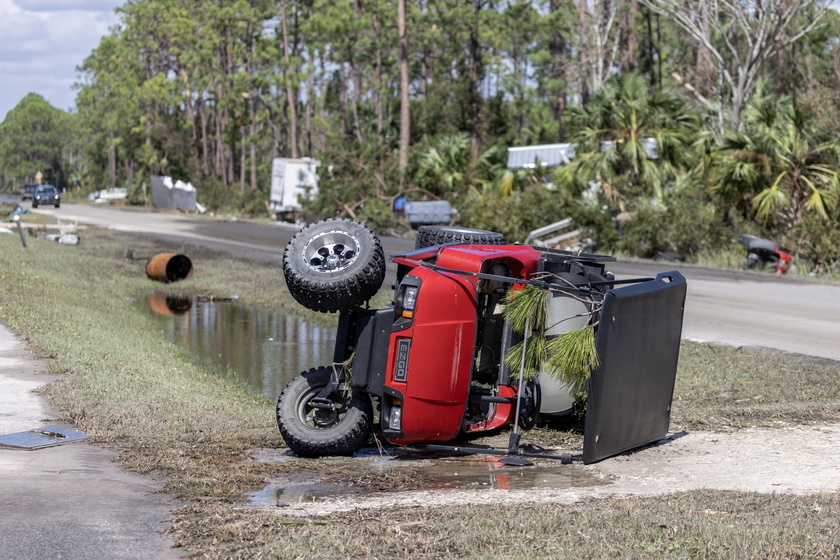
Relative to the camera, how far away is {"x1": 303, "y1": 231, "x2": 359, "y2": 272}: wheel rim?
702cm

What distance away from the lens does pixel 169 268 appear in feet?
71.3

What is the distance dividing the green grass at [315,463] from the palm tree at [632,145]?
16.8m

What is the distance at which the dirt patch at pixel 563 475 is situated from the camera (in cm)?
573

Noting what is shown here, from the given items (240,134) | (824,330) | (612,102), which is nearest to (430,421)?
(824,330)

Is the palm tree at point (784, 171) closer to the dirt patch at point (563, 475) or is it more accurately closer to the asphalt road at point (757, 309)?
the asphalt road at point (757, 309)

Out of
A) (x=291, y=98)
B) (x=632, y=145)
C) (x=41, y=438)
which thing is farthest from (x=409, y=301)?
(x=291, y=98)

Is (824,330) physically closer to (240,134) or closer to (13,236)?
(13,236)

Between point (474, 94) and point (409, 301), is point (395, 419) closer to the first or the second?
point (409, 301)

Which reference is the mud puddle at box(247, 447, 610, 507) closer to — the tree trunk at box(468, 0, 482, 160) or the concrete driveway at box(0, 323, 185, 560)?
the concrete driveway at box(0, 323, 185, 560)

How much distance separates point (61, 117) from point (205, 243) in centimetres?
16124

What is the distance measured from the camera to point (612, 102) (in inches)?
1177

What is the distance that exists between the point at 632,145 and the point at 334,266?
23.3 metres

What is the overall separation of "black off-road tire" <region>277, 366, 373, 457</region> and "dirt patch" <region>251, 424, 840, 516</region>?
10 cm

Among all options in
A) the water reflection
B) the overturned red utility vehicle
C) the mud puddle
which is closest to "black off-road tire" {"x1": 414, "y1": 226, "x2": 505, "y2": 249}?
the overturned red utility vehicle
